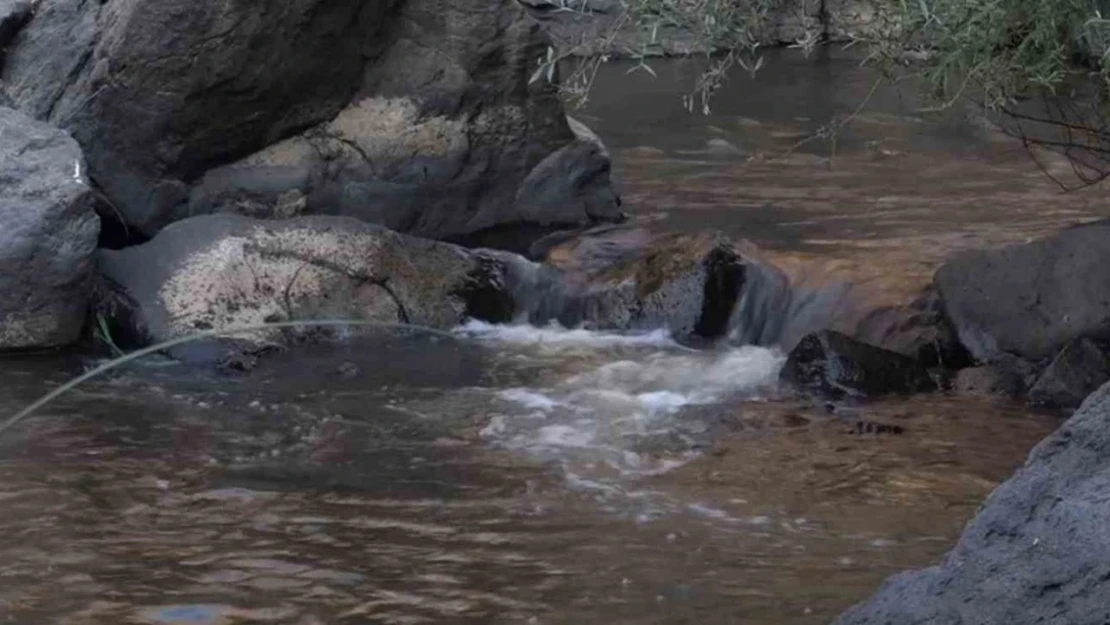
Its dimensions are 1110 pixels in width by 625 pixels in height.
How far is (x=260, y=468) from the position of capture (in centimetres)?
636

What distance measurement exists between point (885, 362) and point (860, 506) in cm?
172

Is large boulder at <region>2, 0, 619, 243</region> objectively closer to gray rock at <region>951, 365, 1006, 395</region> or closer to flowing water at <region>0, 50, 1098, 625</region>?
flowing water at <region>0, 50, 1098, 625</region>

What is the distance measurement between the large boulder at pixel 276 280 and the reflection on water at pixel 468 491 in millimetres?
417

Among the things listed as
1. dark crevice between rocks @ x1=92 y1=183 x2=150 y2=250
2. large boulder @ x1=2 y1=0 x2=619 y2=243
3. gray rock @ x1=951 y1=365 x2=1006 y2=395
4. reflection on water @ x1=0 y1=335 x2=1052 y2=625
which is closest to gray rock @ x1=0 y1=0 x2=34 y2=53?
large boulder @ x1=2 y1=0 x2=619 y2=243

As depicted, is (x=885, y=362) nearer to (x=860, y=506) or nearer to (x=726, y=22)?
(x=860, y=506)

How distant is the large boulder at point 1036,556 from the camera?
325 centimetres

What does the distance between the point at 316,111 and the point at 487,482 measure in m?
4.15

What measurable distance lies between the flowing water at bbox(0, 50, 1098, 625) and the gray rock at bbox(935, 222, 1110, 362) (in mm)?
464

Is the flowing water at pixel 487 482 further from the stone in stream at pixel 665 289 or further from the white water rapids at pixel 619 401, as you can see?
the stone in stream at pixel 665 289

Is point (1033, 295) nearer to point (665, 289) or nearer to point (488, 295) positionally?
point (665, 289)

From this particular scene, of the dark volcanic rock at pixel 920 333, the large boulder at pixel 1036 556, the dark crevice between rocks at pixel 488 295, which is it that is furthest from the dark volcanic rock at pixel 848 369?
the large boulder at pixel 1036 556

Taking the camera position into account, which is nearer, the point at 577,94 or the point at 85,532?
the point at 85,532

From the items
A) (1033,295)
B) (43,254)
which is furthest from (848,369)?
(43,254)

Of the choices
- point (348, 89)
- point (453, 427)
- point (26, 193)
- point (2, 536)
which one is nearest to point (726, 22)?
point (453, 427)
